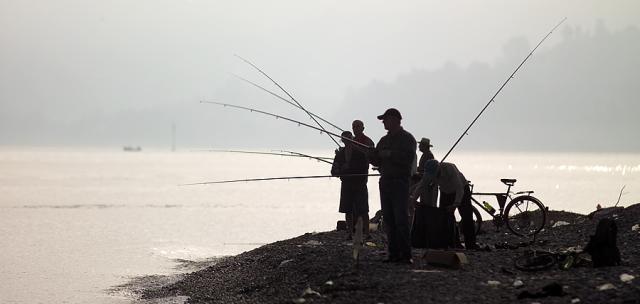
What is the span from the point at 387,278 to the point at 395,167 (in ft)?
5.48

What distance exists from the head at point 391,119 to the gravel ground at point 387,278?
2112mm

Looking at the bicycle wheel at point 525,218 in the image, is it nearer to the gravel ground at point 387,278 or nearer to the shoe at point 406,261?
the gravel ground at point 387,278

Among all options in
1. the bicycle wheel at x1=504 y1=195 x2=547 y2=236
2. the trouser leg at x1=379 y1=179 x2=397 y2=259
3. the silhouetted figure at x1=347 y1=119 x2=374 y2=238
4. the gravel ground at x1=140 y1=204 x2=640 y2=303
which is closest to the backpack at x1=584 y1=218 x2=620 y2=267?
the gravel ground at x1=140 y1=204 x2=640 y2=303

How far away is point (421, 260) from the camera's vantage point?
12352 millimetres

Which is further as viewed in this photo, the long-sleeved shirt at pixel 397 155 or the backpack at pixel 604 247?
the long-sleeved shirt at pixel 397 155

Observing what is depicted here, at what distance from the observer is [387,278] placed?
35.8 feet

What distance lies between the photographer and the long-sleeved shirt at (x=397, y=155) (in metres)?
11.5

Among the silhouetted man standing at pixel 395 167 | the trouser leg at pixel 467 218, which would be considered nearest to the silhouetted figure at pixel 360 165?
the trouser leg at pixel 467 218

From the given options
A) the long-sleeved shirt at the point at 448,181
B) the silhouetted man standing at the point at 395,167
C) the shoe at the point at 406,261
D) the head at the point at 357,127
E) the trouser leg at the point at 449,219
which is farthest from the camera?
the head at the point at 357,127

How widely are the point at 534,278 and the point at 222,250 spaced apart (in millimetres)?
15100

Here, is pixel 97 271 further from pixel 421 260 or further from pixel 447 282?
pixel 447 282

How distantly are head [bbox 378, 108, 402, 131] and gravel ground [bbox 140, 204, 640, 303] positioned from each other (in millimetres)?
2112

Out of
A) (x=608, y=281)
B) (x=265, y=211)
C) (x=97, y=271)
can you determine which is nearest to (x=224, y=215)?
(x=265, y=211)

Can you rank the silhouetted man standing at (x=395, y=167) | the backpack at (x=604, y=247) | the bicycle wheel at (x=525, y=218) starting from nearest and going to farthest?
the backpack at (x=604, y=247)
the silhouetted man standing at (x=395, y=167)
the bicycle wheel at (x=525, y=218)
